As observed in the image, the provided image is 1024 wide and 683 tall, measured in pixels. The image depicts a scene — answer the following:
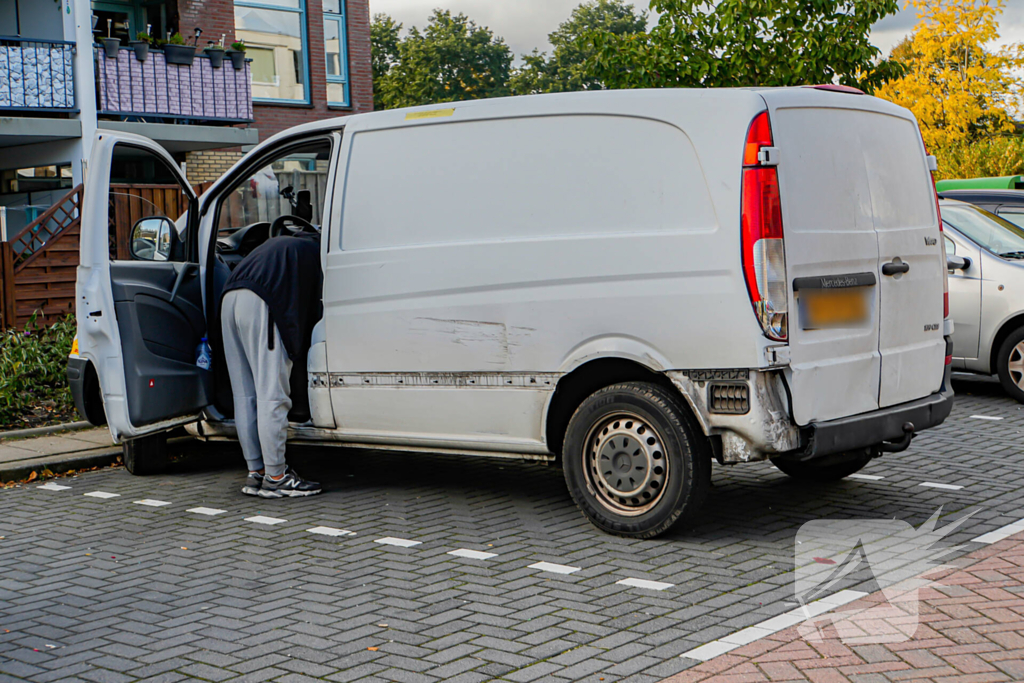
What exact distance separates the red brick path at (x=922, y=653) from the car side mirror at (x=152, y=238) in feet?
15.7

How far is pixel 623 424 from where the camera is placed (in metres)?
5.91

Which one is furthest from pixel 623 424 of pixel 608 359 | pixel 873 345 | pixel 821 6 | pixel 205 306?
pixel 821 6

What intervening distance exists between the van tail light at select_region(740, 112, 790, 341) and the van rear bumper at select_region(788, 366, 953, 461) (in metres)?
0.54

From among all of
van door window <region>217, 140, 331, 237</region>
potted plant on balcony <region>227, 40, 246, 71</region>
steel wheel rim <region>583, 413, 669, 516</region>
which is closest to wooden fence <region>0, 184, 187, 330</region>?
van door window <region>217, 140, 331, 237</region>

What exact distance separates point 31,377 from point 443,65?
63.3m

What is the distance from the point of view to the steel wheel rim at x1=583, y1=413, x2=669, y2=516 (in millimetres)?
5809

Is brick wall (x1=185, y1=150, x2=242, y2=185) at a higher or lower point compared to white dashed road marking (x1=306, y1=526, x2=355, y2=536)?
higher

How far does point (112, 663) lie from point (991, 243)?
8.84m

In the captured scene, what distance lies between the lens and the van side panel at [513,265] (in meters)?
5.60

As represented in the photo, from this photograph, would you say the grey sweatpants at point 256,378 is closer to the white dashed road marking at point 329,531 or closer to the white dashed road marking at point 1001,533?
the white dashed road marking at point 329,531

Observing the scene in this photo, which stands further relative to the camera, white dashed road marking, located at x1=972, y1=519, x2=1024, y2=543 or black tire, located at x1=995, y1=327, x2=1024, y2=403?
black tire, located at x1=995, y1=327, x2=1024, y2=403

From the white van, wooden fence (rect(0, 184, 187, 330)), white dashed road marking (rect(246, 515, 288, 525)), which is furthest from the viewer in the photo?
wooden fence (rect(0, 184, 187, 330))

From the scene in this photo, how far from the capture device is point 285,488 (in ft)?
23.5

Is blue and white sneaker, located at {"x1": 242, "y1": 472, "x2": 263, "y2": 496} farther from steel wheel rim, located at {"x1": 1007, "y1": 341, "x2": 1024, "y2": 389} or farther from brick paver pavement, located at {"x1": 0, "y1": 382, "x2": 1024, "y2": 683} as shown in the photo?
steel wheel rim, located at {"x1": 1007, "y1": 341, "x2": 1024, "y2": 389}
